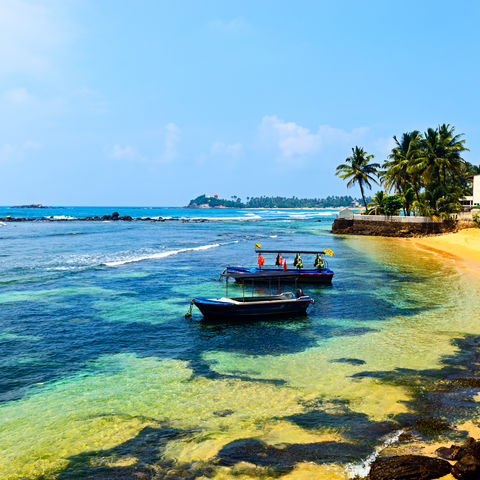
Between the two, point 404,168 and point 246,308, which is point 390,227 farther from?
point 246,308

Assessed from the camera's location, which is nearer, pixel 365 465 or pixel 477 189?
pixel 365 465

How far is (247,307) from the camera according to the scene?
69.9 ft

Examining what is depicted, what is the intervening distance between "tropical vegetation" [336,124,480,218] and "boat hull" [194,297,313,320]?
161 ft

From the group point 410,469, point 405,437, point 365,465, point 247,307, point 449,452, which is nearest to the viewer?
point 410,469

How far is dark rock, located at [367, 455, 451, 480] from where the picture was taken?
8430 millimetres

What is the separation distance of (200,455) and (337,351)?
8.99m

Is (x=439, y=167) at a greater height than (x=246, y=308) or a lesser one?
greater

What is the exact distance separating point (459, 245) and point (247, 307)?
133 feet

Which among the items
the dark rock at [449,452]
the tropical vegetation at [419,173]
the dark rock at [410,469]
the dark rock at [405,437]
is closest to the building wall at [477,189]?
the tropical vegetation at [419,173]

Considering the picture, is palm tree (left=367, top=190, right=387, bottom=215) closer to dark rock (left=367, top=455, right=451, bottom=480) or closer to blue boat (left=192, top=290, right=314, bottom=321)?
blue boat (left=192, top=290, right=314, bottom=321)

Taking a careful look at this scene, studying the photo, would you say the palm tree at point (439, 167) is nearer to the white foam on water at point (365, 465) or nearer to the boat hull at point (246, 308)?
the boat hull at point (246, 308)

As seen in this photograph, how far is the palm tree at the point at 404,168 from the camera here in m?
68.4

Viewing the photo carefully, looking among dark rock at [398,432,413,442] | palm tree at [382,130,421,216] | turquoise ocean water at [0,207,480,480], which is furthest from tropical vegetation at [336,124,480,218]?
dark rock at [398,432,413,442]

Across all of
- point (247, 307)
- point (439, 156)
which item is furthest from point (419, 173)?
point (247, 307)
